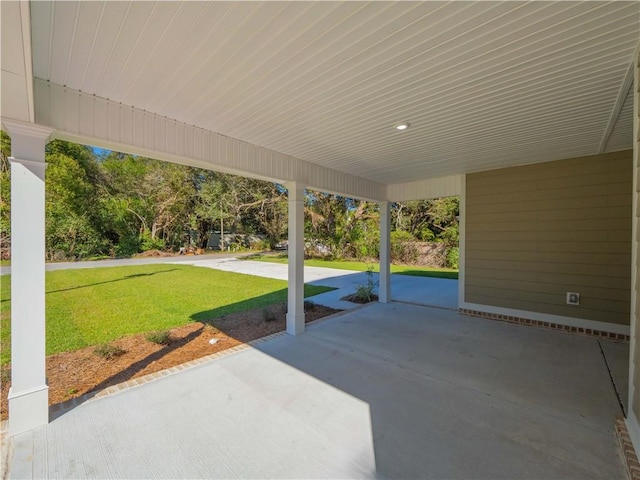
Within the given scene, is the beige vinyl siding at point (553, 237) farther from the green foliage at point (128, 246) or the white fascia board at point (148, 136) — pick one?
the green foliage at point (128, 246)

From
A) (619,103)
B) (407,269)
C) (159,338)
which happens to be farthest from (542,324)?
(407,269)

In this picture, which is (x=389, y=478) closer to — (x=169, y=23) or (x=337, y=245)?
(x=169, y=23)

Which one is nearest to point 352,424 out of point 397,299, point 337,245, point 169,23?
point 169,23

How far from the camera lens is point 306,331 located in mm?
4367

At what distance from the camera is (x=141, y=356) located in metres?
3.46

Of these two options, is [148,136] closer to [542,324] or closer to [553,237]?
[553,237]

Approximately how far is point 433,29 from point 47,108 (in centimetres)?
282

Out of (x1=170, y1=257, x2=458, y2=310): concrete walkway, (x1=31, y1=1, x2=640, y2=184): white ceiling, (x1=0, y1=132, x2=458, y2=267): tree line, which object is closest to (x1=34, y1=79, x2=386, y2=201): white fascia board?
(x1=31, y1=1, x2=640, y2=184): white ceiling

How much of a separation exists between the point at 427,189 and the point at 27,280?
19.4ft

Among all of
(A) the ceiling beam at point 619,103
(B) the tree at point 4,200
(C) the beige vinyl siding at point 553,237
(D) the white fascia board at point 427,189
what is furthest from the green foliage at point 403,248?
(B) the tree at point 4,200

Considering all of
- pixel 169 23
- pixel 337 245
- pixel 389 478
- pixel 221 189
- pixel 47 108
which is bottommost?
pixel 389 478

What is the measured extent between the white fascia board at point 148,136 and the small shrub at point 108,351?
2.43 meters

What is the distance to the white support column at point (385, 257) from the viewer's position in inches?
245

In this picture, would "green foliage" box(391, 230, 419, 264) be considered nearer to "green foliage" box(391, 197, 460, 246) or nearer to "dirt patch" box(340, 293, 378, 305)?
"green foliage" box(391, 197, 460, 246)
